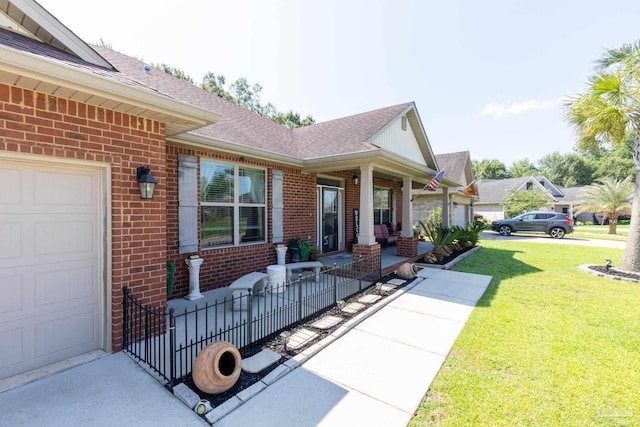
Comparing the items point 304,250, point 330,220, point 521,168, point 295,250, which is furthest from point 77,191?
point 521,168

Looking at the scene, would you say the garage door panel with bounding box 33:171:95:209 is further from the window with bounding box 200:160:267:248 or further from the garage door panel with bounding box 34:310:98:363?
the window with bounding box 200:160:267:248

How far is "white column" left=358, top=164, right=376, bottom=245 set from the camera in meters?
6.92

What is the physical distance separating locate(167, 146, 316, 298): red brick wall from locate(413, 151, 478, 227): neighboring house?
1164 centimetres

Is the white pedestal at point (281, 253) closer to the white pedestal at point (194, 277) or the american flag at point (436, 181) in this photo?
the white pedestal at point (194, 277)

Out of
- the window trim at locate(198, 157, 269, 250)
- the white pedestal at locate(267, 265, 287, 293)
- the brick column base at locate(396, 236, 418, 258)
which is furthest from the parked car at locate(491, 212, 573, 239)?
the white pedestal at locate(267, 265, 287, 293)

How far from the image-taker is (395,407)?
100 inches

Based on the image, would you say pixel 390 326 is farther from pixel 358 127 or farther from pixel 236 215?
pixel 358 127

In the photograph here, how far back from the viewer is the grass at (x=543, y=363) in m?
2.45

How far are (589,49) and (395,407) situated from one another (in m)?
11.6

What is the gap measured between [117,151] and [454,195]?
1976cm

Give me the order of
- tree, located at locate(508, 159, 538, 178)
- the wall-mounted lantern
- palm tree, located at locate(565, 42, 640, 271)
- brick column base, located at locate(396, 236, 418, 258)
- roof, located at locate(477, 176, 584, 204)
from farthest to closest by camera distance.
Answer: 1. tree, located at locate(508, 159, 538, 178)
2. roof, located at locate(477, 176, 584, 204)
3. brick column base, located at locate(396, 236, 418, 258)
4. palm tree, located at locate(565, 42, 640, 271)
5. the wall-mounted lantern

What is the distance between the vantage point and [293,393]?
271cm

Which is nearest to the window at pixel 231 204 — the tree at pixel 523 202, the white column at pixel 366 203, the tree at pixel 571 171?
the white column at pixel 366 203

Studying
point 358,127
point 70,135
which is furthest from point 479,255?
point 70,135
